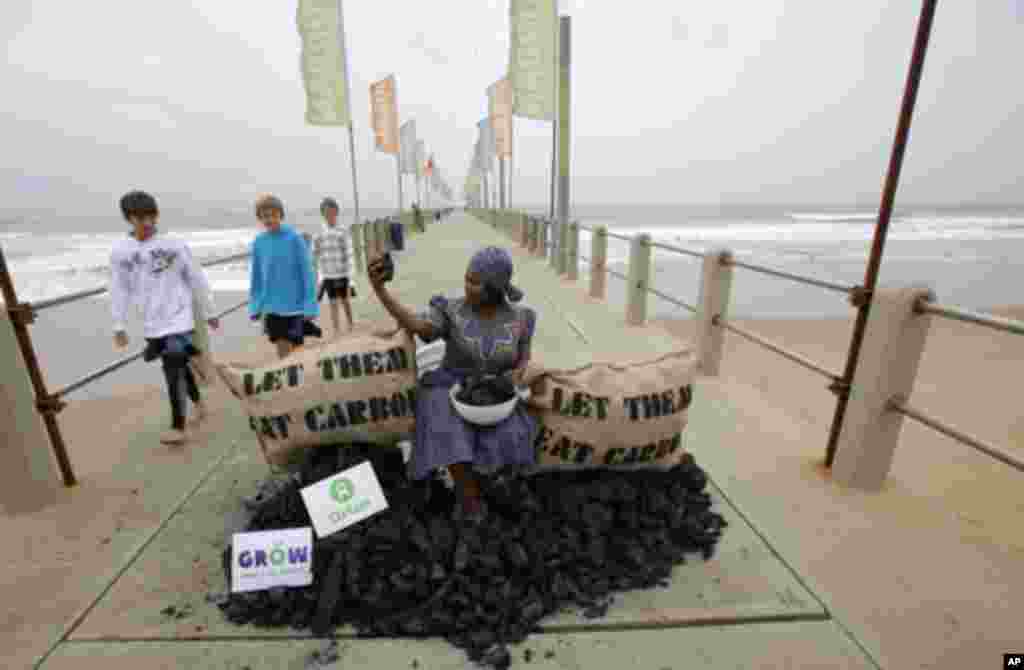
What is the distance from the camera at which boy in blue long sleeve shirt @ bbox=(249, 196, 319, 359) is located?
12.1 feet

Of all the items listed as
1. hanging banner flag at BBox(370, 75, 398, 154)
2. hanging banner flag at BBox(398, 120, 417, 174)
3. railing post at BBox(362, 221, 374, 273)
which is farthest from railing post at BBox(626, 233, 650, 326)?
hanging banner flag at BBox(398, 120, 417, 174)

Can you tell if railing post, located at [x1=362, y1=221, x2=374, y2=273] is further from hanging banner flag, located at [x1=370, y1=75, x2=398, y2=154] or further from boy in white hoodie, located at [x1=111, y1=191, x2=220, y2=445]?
boy in white hoodie, located at [x1=111, y1=191, x2=220, y2=445]

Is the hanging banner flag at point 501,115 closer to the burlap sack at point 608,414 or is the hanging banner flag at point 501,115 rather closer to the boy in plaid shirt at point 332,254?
the boy in plaid shirt at point 332,254

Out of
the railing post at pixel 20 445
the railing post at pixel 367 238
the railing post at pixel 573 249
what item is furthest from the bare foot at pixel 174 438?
the railing post at pixel 367 238

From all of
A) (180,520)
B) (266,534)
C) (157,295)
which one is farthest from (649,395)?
(157,295)

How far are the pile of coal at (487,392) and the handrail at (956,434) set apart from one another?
188cm

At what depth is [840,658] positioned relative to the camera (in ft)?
5.56

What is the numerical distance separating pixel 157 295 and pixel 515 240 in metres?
16.3

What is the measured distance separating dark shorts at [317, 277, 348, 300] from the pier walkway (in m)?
2.66

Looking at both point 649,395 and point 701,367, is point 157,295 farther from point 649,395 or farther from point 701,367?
point 701,367

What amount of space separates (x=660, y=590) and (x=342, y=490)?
130 cm

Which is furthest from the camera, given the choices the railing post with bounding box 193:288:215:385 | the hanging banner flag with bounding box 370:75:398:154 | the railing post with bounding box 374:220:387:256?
the hanging banner flag with bounding box 370:75:398:154

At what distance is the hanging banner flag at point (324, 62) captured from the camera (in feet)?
29.6

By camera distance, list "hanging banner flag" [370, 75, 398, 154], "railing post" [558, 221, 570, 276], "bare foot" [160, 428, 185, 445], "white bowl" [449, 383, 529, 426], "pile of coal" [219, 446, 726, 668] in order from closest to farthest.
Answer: "pile of coal" [219, 446, 726, 668], "white bowl" [449, 383, 529, 426], "bare foot" [160, 428, 185, 445], "railing post" [558, 221, 570, 276], "hanging banner flag" [370, 75, 398, 154]
